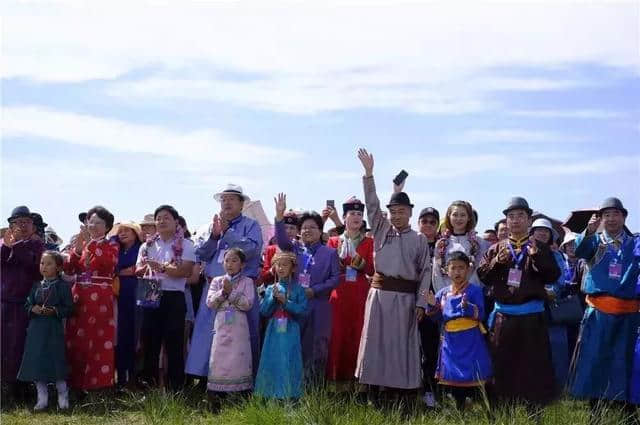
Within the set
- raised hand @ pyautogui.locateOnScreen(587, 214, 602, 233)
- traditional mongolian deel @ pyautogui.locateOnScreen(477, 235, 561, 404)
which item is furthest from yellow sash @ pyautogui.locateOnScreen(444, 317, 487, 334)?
raised hand @ pyautogui.locateOnScreen(587, 214, 602, 233)

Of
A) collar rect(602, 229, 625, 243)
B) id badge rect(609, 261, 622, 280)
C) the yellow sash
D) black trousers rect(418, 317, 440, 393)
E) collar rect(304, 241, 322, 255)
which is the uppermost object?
collar rect(602, 229, 625, 243)

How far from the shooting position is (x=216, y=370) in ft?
22.5

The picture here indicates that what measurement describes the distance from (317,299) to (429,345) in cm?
111

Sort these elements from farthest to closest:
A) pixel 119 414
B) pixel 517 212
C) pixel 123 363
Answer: pixel 123 363, pixel 119 414, pixel 517 212

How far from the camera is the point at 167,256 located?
7.59m

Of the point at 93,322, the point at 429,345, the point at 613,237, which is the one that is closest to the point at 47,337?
the point at 93,322

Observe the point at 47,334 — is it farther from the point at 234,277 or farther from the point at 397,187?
the point at 397,187

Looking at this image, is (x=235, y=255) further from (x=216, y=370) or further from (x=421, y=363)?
(x=421, y=363)

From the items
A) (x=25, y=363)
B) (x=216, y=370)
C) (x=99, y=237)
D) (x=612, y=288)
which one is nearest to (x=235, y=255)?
(x=216, y=370)

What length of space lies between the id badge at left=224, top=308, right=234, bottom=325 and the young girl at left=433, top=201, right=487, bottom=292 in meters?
1.86

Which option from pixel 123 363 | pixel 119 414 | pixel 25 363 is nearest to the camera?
pixel 119 414

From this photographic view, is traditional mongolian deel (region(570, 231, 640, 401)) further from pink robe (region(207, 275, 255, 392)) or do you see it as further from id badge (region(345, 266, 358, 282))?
pink robe (region(207, 275, 255, 392))

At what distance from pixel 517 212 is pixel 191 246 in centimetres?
318

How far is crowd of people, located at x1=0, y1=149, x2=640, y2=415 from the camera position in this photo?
6258mm
